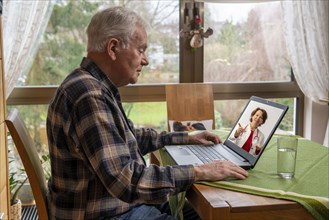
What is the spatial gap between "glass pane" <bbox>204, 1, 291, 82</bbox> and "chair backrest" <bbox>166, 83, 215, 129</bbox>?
42 cm

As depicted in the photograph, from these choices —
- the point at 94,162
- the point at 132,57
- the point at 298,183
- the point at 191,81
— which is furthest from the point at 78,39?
the point at 298,183

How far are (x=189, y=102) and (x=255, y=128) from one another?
1.21 metres

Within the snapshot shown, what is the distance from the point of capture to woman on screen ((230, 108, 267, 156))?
4.65 ft

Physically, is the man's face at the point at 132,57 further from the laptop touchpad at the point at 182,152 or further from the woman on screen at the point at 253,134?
the woman on screen at the point at 253,134

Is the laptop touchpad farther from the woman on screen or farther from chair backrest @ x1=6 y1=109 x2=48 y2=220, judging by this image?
chair backrest @ x1=6 y1=109 x2=48 y2=220

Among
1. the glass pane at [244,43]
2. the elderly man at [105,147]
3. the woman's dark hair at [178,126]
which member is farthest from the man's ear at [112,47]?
the glass pane at [244,43]

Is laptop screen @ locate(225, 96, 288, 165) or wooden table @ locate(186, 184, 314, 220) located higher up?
laptop screen @ locate(225, 96, 288, 165)

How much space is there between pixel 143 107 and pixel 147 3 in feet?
2.50

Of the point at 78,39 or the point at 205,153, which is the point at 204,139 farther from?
the point at 78,39

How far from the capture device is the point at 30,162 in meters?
1.30

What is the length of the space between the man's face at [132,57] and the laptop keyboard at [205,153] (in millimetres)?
400

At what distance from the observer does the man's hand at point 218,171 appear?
1.27 m

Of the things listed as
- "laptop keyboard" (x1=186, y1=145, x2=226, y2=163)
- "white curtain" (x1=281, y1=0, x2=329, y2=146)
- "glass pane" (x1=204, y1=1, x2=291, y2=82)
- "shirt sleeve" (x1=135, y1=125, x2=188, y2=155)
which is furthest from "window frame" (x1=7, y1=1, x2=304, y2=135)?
"laptop keyboard" (x1=186, y1=145, x2=226, y2=163)

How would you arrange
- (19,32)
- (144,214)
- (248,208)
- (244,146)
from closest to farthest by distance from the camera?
(248,208), (144,214), (244,146), (19,32)
